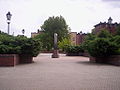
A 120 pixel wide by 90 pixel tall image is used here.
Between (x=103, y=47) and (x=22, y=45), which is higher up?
(x=22, y=45)

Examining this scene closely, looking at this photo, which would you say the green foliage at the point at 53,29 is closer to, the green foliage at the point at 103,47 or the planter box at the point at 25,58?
the planter box at the point at 25,58

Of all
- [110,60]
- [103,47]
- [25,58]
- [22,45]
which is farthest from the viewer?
[25,58]

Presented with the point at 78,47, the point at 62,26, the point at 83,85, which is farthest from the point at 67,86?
the point at 62,26

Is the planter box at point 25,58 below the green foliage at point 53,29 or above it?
below

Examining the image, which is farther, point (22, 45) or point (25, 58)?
point (25, 58)

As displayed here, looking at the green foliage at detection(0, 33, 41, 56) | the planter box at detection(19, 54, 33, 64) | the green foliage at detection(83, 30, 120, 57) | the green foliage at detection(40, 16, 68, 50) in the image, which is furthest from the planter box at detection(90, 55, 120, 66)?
the green foliage at detection(40, 16, 68, 50)

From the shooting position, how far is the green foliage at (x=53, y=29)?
7350cm

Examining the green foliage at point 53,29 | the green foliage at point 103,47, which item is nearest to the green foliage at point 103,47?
the green foliage at point 103,47

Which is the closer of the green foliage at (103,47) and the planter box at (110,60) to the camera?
the planter box at (110,60)

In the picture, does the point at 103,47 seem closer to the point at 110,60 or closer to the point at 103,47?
the point at 103,47

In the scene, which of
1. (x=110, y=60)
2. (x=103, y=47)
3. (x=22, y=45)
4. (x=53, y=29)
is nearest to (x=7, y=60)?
(x=22, y=45)

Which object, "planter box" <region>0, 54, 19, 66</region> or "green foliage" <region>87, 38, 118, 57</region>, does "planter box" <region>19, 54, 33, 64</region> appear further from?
"green foliage" <region>87, 38, 118, 57</region>

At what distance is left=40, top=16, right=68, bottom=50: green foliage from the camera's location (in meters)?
73.5

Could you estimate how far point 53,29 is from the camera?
74188 mm
